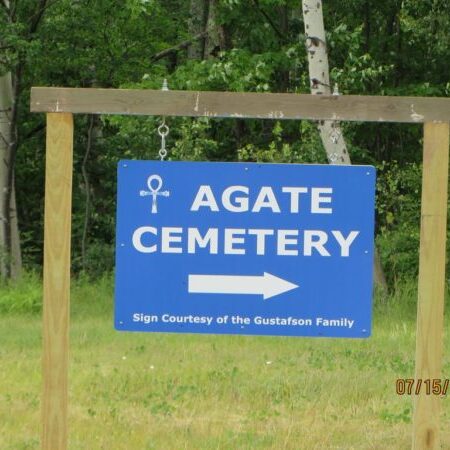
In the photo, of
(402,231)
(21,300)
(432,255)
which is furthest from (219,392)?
(402,231)

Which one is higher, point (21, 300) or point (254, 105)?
point (254, 105)

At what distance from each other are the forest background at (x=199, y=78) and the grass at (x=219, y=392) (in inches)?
237

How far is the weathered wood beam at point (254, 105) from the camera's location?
5055mm

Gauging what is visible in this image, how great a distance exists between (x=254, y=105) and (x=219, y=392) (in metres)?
3.15

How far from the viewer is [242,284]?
5051mm

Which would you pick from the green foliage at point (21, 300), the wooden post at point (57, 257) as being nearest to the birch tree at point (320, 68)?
the green foliage at point (21, 300)

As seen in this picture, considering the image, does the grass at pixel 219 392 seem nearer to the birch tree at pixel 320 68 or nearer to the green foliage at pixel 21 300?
the green foliage at pixel 21 300

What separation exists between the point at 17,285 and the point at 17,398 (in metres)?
8.36

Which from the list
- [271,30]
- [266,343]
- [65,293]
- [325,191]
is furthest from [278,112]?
[271,30]

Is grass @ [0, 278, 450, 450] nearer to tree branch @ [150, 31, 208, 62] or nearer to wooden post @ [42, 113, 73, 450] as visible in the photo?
wooden post @ [42, 113, 73, 450]

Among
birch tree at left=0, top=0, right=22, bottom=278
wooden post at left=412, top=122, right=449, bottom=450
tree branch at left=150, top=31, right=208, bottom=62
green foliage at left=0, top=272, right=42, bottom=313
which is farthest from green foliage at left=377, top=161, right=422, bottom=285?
wooden post at left=412, top=122, right=449, bottom=450

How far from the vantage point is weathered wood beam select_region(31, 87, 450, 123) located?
5.05m

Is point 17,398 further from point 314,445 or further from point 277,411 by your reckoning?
point 314,445

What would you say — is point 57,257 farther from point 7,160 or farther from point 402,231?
point 7,160
